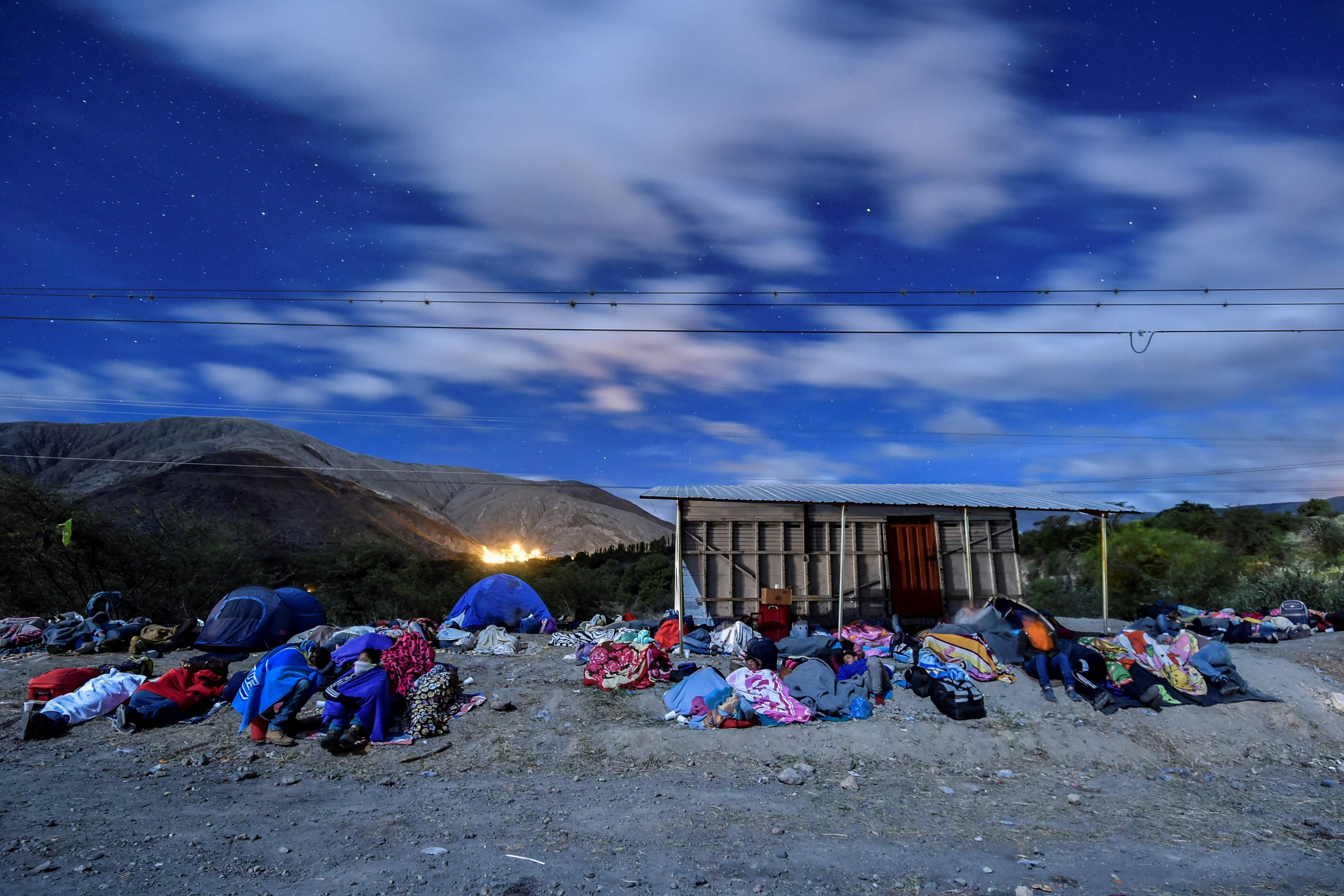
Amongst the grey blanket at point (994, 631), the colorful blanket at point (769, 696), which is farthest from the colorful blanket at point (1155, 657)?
the colorful blanket at point (769, 696)

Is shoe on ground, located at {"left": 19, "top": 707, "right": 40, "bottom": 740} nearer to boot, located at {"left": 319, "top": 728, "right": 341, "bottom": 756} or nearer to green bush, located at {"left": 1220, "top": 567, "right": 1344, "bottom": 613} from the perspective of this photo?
boot, located at {"left": 319, "top": 728, "right": 341, "bottom": 756}

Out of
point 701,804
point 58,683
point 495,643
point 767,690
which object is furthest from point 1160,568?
point 58,683

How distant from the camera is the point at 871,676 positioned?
10.8m

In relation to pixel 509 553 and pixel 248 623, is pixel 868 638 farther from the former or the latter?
pixel 509 553

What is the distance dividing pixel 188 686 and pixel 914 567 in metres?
13.2

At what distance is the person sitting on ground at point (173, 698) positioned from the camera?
9.70m

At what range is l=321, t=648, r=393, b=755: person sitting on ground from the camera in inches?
352

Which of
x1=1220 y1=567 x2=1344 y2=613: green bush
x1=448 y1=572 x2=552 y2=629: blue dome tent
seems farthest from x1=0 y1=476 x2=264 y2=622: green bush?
x1=1220 y1=567 x2=1344 y2=613: green bush

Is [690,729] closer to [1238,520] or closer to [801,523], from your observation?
[801,523]

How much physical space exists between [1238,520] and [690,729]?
38.0 m

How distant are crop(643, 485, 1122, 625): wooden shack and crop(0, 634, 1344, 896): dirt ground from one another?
3733 mm

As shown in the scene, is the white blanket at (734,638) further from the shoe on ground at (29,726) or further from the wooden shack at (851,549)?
the shoe on ground at (29,726)

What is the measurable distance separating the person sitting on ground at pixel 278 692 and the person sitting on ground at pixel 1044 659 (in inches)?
420

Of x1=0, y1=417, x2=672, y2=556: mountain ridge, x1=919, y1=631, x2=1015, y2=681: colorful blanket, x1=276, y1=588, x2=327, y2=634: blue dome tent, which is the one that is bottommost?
x1=919, y1=631, x2=1015, y2=681: colorful blanket
